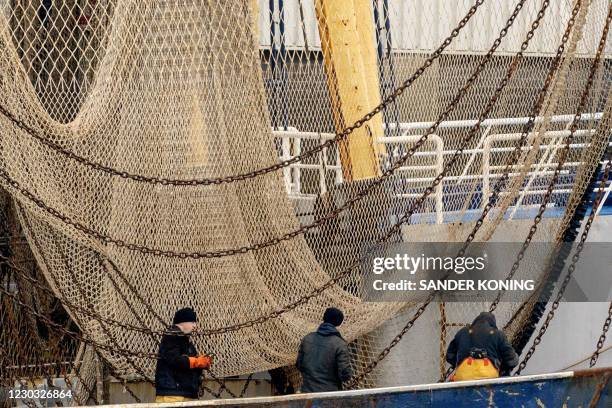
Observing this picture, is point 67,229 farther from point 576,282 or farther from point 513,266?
point 576,282

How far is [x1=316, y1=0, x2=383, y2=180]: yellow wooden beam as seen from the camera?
11.5 m

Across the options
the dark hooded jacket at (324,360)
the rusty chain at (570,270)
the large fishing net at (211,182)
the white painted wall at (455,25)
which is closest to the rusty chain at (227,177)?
the large fishing net at (211,182)

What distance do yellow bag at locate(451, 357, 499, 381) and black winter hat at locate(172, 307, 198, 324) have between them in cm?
192

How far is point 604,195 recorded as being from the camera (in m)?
11.6

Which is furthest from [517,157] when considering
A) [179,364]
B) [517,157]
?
[179,364]

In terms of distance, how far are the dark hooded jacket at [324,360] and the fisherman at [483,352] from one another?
0.83 metres

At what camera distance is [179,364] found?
9.57 m

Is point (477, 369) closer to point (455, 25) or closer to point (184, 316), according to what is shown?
point (184, 316)

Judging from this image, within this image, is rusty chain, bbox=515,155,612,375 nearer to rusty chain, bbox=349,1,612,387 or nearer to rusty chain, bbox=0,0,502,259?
rusty chain, bbox=349,1,612,387

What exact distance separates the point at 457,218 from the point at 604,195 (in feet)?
4.24

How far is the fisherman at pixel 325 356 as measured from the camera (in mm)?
9781

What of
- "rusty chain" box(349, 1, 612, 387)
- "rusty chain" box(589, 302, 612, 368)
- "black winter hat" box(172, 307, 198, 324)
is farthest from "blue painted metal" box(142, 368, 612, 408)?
"rusty chain" box(589, 302, 612, 368)

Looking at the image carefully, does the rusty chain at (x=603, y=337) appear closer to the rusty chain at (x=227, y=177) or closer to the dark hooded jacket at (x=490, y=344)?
the dark hooded jacket at (x=490, y=344)

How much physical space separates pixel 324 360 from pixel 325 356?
29mm
